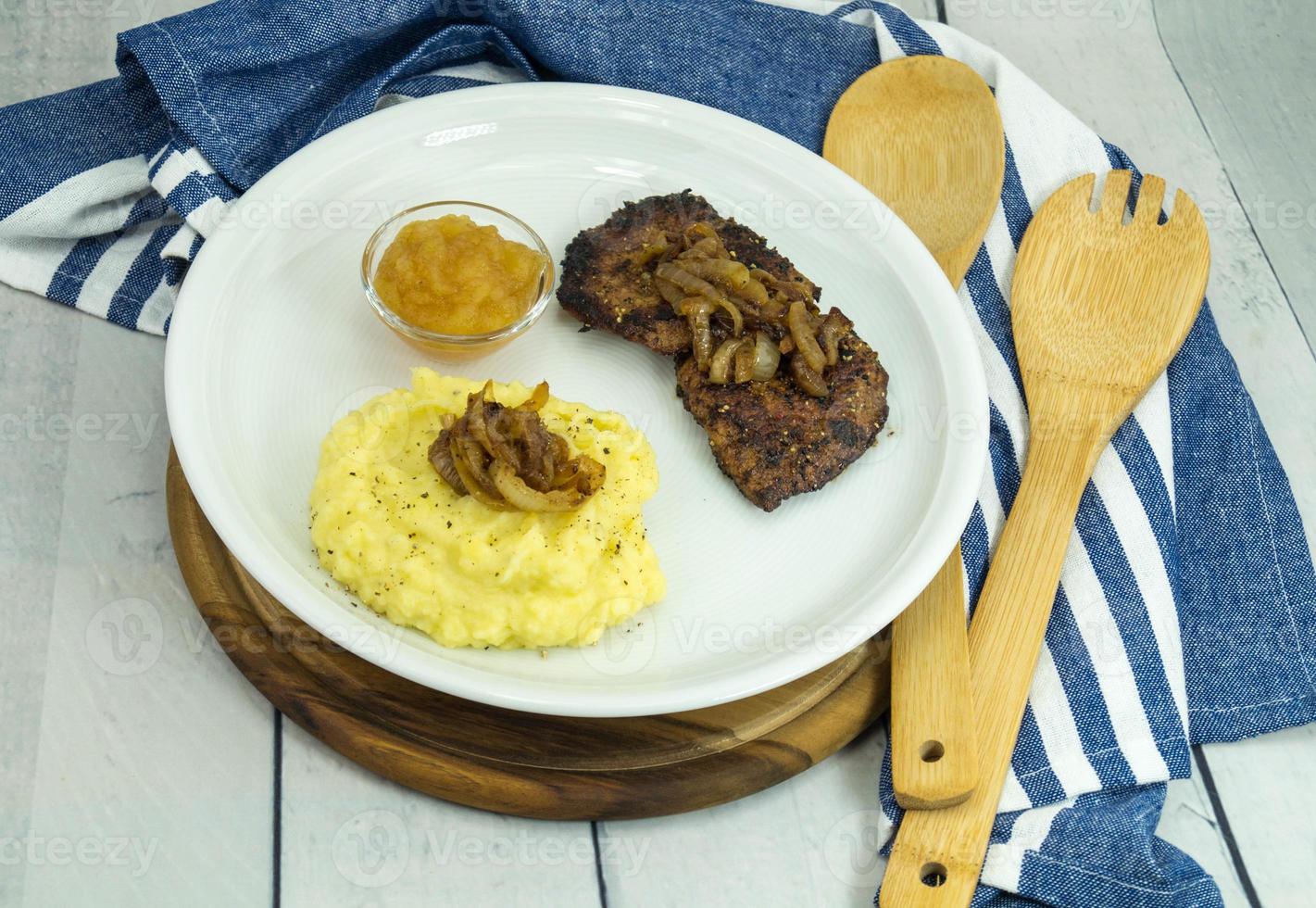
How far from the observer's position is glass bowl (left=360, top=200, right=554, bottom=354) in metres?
5.07

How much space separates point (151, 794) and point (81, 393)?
1825 mm

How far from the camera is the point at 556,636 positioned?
14.1 feet

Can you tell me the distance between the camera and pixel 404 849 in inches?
177

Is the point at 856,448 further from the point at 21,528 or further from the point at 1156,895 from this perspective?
the point at 21,528

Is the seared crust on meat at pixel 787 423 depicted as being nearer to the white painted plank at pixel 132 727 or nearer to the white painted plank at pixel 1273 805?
the white painted plank at pixel 1273 805

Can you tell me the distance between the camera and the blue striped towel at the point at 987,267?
4.70m

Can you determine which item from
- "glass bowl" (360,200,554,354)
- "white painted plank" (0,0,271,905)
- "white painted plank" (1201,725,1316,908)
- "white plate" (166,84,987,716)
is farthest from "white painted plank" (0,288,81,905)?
"white painted plank" (1201,725,1316,908)

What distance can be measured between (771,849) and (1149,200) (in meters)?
3.40

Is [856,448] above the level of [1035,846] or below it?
above

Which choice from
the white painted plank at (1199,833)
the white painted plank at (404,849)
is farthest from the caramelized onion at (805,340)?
the white painted plank at (1199,833)

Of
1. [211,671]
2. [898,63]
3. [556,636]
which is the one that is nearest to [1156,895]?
[556,636]

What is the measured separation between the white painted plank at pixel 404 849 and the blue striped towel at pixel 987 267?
1.19 metres

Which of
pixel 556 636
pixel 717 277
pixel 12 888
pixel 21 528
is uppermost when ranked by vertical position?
pixel 717 277

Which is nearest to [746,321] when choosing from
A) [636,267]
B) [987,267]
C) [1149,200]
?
[636,267]
